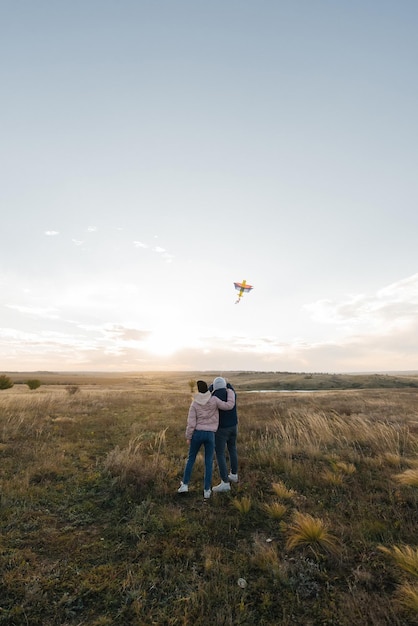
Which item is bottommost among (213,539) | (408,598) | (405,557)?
(213,539)

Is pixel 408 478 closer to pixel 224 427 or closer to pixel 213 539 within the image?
pixel 224 427

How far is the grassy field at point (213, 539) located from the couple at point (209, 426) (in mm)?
478

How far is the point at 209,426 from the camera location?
25.5 ft

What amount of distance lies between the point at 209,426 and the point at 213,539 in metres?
2.46

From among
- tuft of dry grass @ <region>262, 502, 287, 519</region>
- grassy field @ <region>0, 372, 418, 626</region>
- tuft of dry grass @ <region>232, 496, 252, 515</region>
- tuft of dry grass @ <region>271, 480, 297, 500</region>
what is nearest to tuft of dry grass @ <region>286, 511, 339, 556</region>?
grassy field @ <region>0, 372, 418, 626</region>

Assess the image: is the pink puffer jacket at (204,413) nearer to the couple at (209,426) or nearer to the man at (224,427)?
the couple at (209,426)

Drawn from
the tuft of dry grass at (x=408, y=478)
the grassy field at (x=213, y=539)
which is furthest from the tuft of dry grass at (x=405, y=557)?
the tuft of dry grass at (x=408, y=478)

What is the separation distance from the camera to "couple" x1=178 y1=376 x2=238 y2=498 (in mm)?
7680

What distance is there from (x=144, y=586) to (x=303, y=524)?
2.71 meters

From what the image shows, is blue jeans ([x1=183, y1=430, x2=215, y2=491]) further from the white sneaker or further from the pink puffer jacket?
the white sneaker

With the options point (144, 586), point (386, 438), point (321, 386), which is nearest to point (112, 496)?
point (144, 586)

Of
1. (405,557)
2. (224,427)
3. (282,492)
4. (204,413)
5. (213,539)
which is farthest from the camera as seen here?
(224,427)

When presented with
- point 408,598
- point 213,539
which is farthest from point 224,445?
point 408,598

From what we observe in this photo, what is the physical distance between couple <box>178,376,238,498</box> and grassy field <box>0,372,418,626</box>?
18.8 inches
